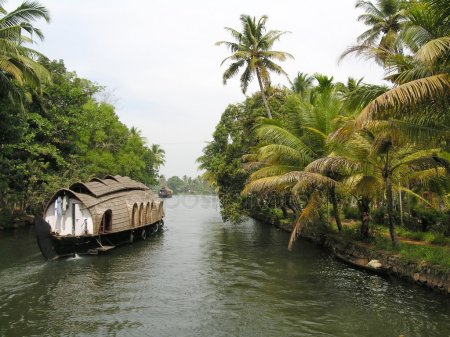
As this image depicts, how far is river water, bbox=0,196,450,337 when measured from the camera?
8.46 metres

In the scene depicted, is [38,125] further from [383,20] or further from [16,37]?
[383,20]

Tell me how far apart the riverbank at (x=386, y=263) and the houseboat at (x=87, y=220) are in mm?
9415

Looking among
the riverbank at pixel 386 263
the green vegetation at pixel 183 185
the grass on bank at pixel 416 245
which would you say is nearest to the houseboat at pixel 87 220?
the riverbank at pixel 386 263

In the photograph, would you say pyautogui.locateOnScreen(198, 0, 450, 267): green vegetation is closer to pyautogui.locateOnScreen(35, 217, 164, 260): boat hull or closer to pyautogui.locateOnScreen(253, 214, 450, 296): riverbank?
pyautogui.locateOnScreen(253, 214, 450, 296): riverbank

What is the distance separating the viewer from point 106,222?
59.4 feet

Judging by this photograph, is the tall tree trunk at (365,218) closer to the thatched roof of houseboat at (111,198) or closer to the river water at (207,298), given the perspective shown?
the river water at (207,298)

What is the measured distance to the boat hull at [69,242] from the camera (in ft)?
47.5

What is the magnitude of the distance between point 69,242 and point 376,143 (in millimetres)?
11688

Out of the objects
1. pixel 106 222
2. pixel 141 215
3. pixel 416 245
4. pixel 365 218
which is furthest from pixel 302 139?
pixel 106 222

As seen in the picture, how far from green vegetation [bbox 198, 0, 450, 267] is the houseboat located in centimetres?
610

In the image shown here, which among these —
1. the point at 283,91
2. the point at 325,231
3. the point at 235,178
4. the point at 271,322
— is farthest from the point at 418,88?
the point at 283,91

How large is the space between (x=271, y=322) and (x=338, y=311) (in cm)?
180

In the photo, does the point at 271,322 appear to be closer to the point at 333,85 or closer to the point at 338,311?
the point at 338,311

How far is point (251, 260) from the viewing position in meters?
15.5
